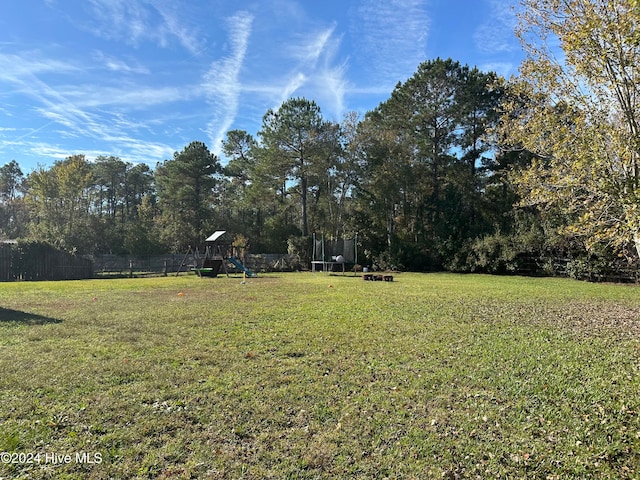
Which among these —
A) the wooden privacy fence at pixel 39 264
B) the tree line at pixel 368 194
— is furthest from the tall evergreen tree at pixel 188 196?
the wooden privacy fence at pixel 39 264

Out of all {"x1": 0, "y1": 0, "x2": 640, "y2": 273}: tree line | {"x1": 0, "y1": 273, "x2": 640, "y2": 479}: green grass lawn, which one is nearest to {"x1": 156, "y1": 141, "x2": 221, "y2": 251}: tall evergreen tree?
{"x1": 0, "y1": 0, "x2": 640, "y2": 273}: tree line

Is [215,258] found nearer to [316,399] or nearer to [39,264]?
[39,264]

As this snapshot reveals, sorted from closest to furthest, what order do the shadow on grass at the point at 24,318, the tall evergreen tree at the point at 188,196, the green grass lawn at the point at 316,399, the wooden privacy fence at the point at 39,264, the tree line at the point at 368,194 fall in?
1. the green grass lawn at the point at 316,399
2. the shadow on grass at the point at 24,318
3. the wooden privacy fence at the point at 39,264
4. the tree line at the point at 368,194
5. the tall evergreen tree at the point at 188,196

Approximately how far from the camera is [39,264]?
22531 millimetres

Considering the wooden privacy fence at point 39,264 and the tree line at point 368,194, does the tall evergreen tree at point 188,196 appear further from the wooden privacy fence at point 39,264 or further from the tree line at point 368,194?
the wooden privacy fence at point 39,264

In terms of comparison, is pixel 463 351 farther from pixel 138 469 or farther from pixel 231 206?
pixel 231 206

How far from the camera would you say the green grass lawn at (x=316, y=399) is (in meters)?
2.85

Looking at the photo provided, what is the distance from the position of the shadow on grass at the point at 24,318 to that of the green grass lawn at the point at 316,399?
0.13 metres

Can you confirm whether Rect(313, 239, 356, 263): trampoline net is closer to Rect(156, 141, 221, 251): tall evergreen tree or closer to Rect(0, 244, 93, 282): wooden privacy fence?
Rect(156, 141, 221, 251): tall evergreen tree

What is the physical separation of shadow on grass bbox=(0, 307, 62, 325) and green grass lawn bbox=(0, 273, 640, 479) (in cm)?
13

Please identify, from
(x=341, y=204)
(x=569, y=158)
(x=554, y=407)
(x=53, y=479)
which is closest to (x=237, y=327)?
(x=53, y=479)

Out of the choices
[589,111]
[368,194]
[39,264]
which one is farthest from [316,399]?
[368,194]

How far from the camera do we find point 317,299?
11.9 metres

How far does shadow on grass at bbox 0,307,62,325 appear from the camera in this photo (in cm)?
760
